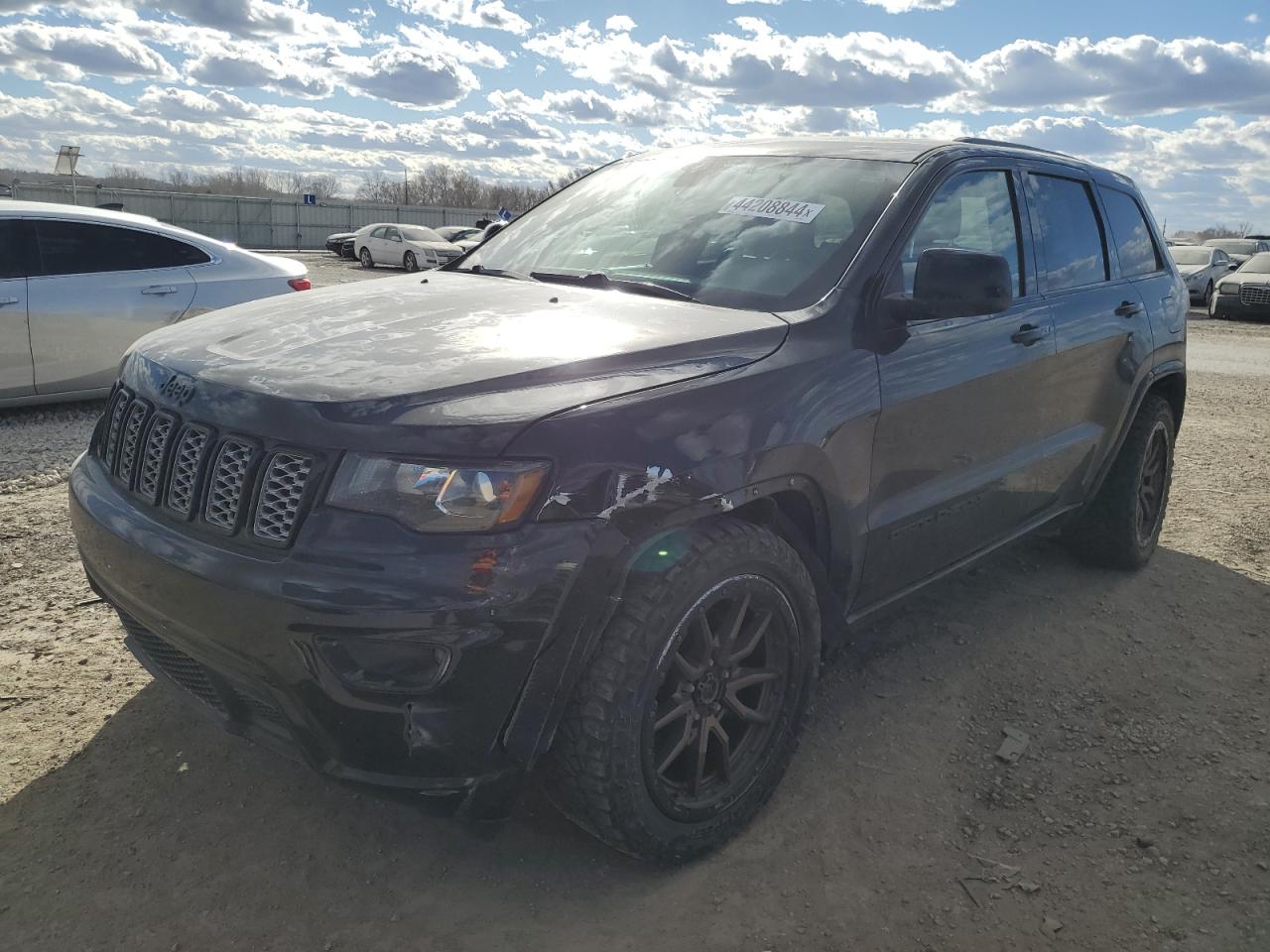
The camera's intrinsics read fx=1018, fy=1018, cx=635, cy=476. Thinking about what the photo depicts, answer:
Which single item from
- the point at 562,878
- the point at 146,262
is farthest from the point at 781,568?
the point at 146,262

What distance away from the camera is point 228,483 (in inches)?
90.0

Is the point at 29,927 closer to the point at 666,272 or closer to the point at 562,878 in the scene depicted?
the point at 562,878

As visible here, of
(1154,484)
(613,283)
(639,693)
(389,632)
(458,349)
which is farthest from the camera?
(1154,484)

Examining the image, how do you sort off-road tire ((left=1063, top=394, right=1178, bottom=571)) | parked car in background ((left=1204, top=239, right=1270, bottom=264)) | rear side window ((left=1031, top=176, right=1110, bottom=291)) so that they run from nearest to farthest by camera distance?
rear side window ((left=1031, top=176, right=1110, bottom=291)) → off-road tire ((left=1063, top=394, right=1178, bottom=571)) → parked car in background ((left=1204, top=239, right=1270, bottom=264))

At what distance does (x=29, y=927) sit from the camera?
231 cm

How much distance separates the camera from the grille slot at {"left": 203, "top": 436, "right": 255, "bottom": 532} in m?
2.25

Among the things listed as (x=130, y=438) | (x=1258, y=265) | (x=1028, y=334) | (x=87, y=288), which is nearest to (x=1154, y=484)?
(x=1028, y=334)

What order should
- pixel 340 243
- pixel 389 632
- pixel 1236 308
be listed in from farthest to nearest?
pixel 340 243 < pixel 1236 308 < pixel 389 632

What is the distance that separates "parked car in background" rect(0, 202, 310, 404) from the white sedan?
71.4 feet

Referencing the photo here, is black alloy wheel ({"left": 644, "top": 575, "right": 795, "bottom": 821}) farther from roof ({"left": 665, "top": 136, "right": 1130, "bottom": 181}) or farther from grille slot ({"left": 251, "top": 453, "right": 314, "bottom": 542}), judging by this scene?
roof ({"left": 665, "top": 136, "right": 1130, "bottom": 181})

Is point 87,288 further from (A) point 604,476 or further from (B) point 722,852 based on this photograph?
(B) point 722,852

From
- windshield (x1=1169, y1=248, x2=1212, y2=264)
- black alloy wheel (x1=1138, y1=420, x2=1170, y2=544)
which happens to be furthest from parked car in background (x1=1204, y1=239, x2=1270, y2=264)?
black alloy wheel (x1=1138, y1=420, x2=1170, y2=544)

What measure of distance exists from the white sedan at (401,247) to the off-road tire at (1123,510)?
Answer: 2555 cm

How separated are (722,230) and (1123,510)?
2602 mm
